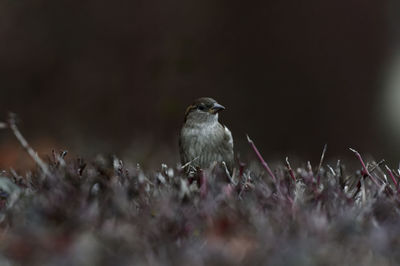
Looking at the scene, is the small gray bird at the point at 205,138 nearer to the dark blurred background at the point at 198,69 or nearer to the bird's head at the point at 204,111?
the bird's head at the point at 204,111

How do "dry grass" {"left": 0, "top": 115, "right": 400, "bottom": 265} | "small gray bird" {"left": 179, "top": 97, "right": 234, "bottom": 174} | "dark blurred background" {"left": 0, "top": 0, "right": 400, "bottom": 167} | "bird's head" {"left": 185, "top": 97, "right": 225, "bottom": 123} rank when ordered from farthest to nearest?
"dark blurred background" {"left": 0, "top": 0, "right": 400, "bottom": 167}
"bird's head" {"left": 185, "top": 97, "right": 225, "bottom": 123}
"small gray bird" {"left": 179, "top": 97, "right": 234, "bottom": 174}
"dry grass" {"left": 0, "top": 115, "right": 400, "bottom": 265}

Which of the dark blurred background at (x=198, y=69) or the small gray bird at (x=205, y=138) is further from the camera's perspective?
the dark blurred background at (x=198, y=69)

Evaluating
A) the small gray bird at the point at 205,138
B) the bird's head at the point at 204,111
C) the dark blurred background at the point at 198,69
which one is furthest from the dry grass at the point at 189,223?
the dark blurred background at the point at 198,69

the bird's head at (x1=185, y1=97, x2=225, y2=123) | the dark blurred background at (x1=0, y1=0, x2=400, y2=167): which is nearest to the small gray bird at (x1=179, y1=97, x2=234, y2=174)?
the bird's head at (x1=185, y1=97, x2=225, y2=123)

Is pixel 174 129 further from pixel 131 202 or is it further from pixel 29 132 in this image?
pixel 131 202

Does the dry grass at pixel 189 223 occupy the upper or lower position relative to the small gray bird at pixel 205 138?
upper

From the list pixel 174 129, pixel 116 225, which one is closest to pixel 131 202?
pixel 116 225

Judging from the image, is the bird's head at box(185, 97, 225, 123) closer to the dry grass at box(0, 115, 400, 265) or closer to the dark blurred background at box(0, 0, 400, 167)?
the dry grass at box(0, 115, 400, 265)

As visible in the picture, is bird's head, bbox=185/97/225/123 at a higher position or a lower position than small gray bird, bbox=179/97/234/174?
higher

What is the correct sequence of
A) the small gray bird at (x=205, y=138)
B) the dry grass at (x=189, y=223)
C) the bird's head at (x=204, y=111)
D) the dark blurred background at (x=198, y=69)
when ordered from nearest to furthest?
the dry grass at (x=189, y=223) → the small gray bird at (x=205, y=138) → the bird's head at (x=204, y=111) → the dark blurred background at (x=198, y=69)

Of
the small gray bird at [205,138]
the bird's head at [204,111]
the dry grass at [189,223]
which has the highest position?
the dry grass at [189,223]
